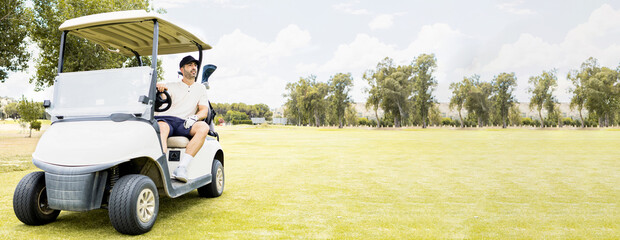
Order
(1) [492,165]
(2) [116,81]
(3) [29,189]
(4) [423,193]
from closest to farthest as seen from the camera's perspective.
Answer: (3) [29,189] < (2) [116,81] < (4) [423,193] < (1) [492,165]

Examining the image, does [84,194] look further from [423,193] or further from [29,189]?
[423,193]

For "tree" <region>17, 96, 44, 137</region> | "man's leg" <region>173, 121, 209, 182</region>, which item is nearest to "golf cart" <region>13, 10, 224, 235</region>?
"man's leg" <region>173, 121, 209, 182</region>

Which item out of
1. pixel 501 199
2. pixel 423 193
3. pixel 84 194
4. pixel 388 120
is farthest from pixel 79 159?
pixel 388 120

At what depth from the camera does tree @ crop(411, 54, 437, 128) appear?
70.8 meters

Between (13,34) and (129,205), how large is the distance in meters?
20.1

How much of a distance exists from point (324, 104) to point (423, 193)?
80805mm

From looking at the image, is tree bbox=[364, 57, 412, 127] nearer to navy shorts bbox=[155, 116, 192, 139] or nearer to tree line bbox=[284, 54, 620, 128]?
tree line bbox=[284, 54, 620, 128]

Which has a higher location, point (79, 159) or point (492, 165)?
point (79, 159)

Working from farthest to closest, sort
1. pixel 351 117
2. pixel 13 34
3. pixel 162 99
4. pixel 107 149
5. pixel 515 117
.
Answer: pixel 351 117 → pixel 515 117 → pixel 13 34 → pixel 162 99 → pixel 107 149

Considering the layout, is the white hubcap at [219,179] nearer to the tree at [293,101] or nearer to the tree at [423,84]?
the tree at [423,84]

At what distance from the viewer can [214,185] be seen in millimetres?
6473

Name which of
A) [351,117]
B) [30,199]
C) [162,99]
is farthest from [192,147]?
[351,117]

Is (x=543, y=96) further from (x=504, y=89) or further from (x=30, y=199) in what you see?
(x=30, y=199)

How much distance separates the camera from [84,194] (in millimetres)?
4145
